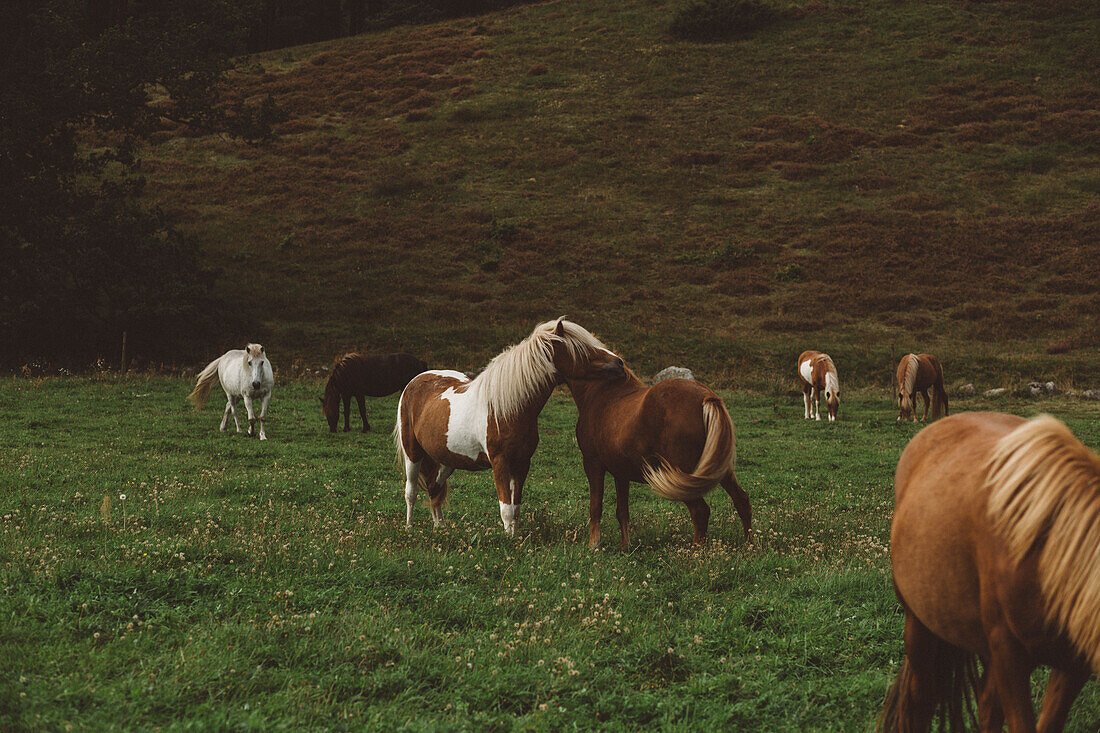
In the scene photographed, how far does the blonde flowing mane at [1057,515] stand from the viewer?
2744 mm

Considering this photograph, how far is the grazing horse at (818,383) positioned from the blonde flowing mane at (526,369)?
13465 millimetres

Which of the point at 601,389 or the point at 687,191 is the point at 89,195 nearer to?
the point at 601,389

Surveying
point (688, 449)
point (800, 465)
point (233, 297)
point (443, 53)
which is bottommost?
point (800, 465)

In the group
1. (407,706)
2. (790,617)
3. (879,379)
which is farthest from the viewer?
(879,379)

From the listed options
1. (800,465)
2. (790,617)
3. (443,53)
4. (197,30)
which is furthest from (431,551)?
(443,53)

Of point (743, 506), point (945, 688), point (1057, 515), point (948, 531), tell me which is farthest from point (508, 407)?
point (1057, 515)

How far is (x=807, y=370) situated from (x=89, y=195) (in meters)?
23.4

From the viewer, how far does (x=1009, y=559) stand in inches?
115

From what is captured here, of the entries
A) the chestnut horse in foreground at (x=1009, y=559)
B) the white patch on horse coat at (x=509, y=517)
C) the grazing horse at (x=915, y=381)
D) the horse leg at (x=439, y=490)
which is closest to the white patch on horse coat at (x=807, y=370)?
the grazing horse at (x=915, y=381)

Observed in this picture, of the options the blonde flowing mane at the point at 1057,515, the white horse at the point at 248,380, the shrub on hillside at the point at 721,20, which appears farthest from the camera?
the shrub on hillside at the point at 721,20

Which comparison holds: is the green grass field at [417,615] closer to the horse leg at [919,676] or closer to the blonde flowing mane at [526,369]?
the horse leg at [919,676]

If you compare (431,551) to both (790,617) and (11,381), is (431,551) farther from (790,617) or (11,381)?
(11,381)

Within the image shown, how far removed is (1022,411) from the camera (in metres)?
19.9

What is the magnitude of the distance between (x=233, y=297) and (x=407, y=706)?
30.5 meters
